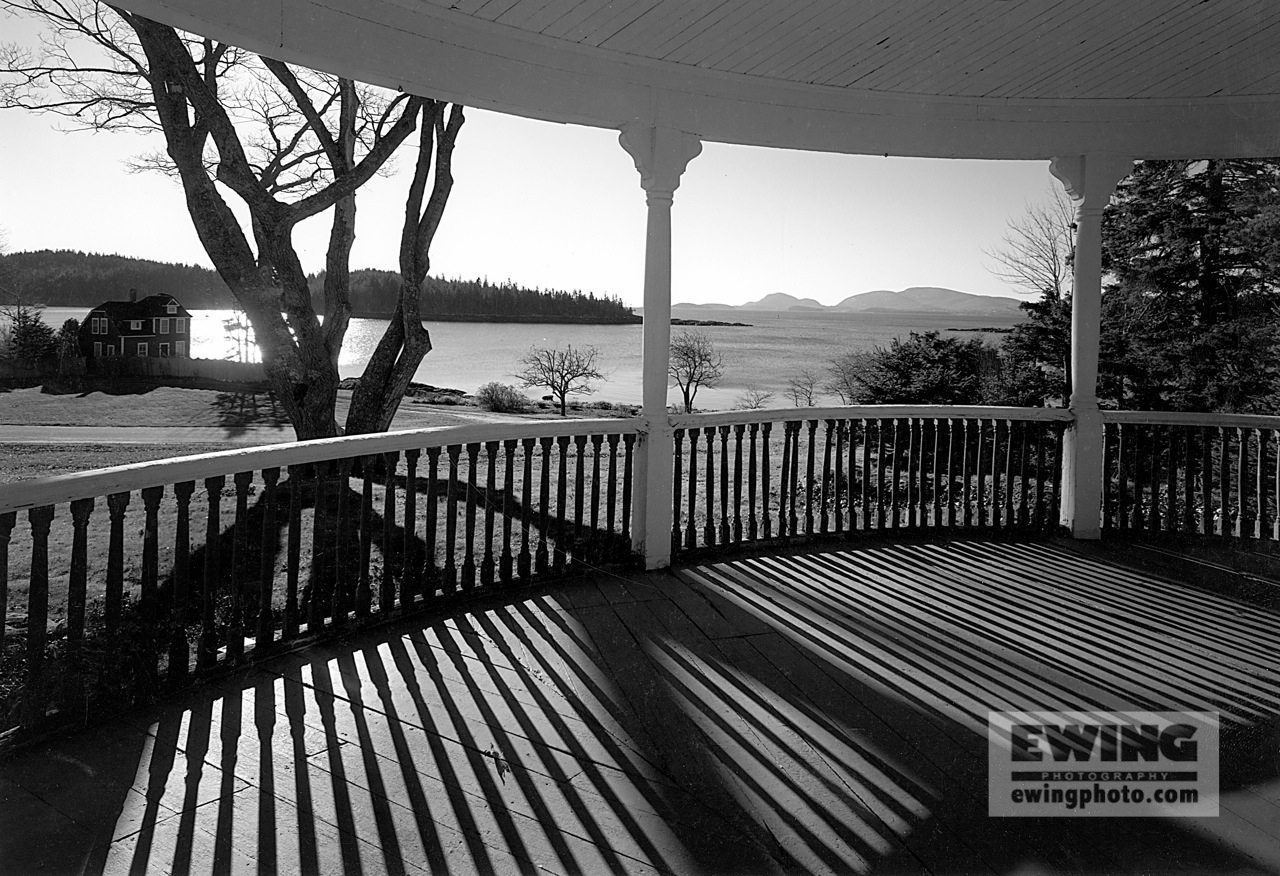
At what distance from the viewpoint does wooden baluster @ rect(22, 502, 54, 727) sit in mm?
1981

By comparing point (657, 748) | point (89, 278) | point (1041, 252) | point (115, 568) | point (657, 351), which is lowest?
point (657, 748)

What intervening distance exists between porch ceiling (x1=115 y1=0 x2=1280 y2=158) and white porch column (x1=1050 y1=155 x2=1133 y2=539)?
0.41 ft

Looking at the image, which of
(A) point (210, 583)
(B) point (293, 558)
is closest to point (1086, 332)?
(B) point (293, 558)

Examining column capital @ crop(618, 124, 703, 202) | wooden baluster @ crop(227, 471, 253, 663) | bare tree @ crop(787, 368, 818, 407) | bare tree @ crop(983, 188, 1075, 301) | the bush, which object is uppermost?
bare tree @ crop(983, 188, 1075, 301)

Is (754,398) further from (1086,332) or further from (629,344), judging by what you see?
(1086,332)

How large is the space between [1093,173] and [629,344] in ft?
13.0

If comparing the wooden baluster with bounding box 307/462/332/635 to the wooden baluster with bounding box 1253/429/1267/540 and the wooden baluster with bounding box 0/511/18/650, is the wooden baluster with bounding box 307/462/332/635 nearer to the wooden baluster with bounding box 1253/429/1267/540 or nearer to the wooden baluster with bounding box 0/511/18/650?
the wooden baluster with bounding box 0/511/18/650

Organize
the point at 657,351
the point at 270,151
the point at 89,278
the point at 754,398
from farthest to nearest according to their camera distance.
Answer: the point at 754,398 → the point at 270,151 → the point at 89,278 → the point at 657,351

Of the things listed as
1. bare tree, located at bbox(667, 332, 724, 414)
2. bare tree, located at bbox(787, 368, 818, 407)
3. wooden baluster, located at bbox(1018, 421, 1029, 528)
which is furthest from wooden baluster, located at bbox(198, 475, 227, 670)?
bare tree, located at bbox(787, 368, 818, 407)

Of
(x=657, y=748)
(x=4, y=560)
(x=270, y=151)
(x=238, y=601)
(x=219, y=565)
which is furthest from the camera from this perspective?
(x=270, y=151)

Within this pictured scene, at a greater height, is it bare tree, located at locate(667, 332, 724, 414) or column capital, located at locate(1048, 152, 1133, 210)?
column capital, located at locate(1048, 152, 1133, 210)

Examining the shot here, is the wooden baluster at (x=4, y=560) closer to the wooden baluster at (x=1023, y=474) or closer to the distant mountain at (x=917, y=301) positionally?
the wooden baluster at (x=1023, y=474)

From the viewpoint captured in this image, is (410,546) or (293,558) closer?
(293,558)

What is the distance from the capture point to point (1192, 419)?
4.71 meters
